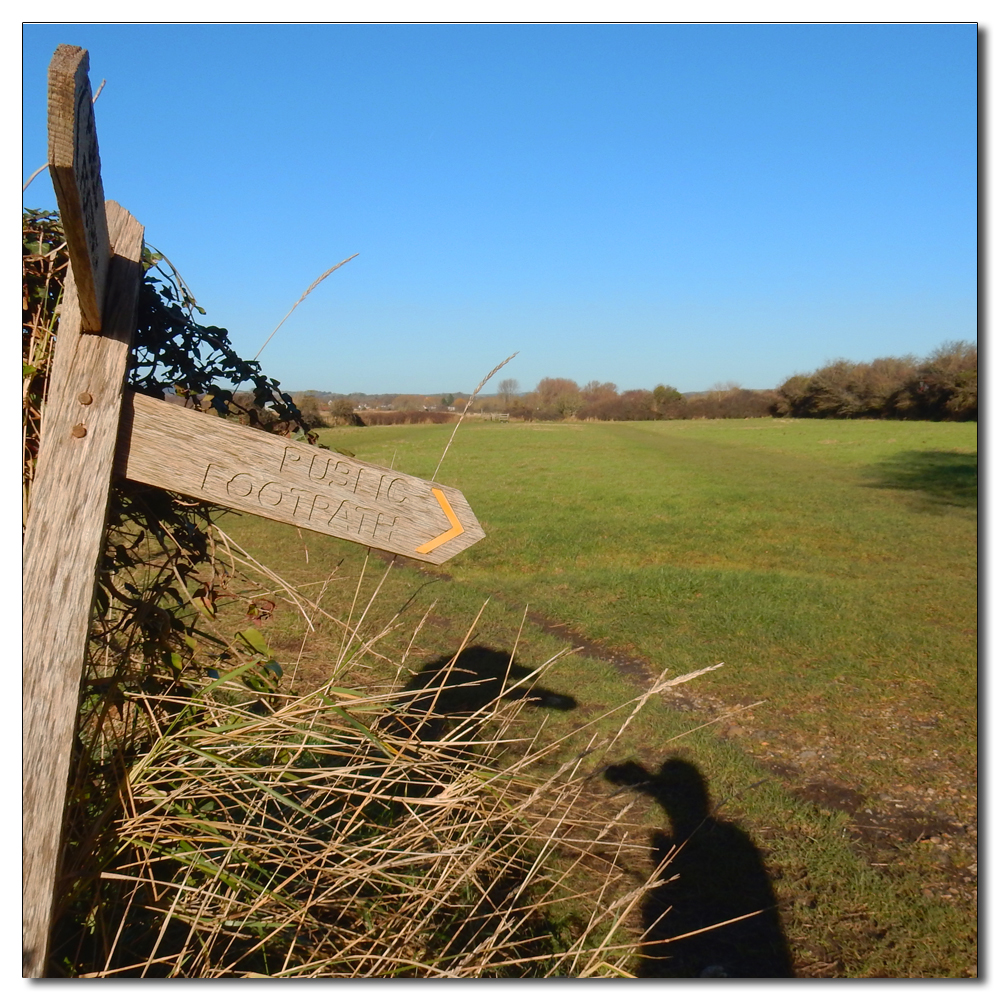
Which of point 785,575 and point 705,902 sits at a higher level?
point 785,575

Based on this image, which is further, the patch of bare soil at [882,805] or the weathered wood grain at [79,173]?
the patch of bare soil at [882,805]

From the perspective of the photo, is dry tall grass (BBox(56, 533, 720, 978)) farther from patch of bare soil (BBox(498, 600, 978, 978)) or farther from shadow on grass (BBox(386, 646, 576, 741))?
shadow on grass (BBox(386, 646, 576, 741))

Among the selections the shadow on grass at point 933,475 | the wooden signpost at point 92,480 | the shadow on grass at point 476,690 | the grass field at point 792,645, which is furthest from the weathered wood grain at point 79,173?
the shadow on grass at point 933,475

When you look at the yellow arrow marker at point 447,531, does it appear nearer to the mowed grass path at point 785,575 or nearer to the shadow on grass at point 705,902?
the shadow on grass at point 705,902

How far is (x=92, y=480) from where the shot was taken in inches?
61.2

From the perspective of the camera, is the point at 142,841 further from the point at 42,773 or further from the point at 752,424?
the point at 752,424

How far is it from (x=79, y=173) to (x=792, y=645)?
21.6 feet

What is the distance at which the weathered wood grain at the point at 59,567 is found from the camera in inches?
58.0

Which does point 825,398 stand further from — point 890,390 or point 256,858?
point 256,858

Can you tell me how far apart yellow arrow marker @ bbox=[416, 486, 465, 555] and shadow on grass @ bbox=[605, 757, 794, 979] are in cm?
132

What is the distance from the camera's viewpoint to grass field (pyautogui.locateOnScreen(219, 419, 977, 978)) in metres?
3.35

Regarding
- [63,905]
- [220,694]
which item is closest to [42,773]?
[63,905]

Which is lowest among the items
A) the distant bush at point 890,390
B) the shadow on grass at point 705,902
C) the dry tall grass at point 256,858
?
the shadow on grass at point 705,902

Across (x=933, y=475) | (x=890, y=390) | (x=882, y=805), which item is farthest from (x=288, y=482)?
(x=890, y=390)
